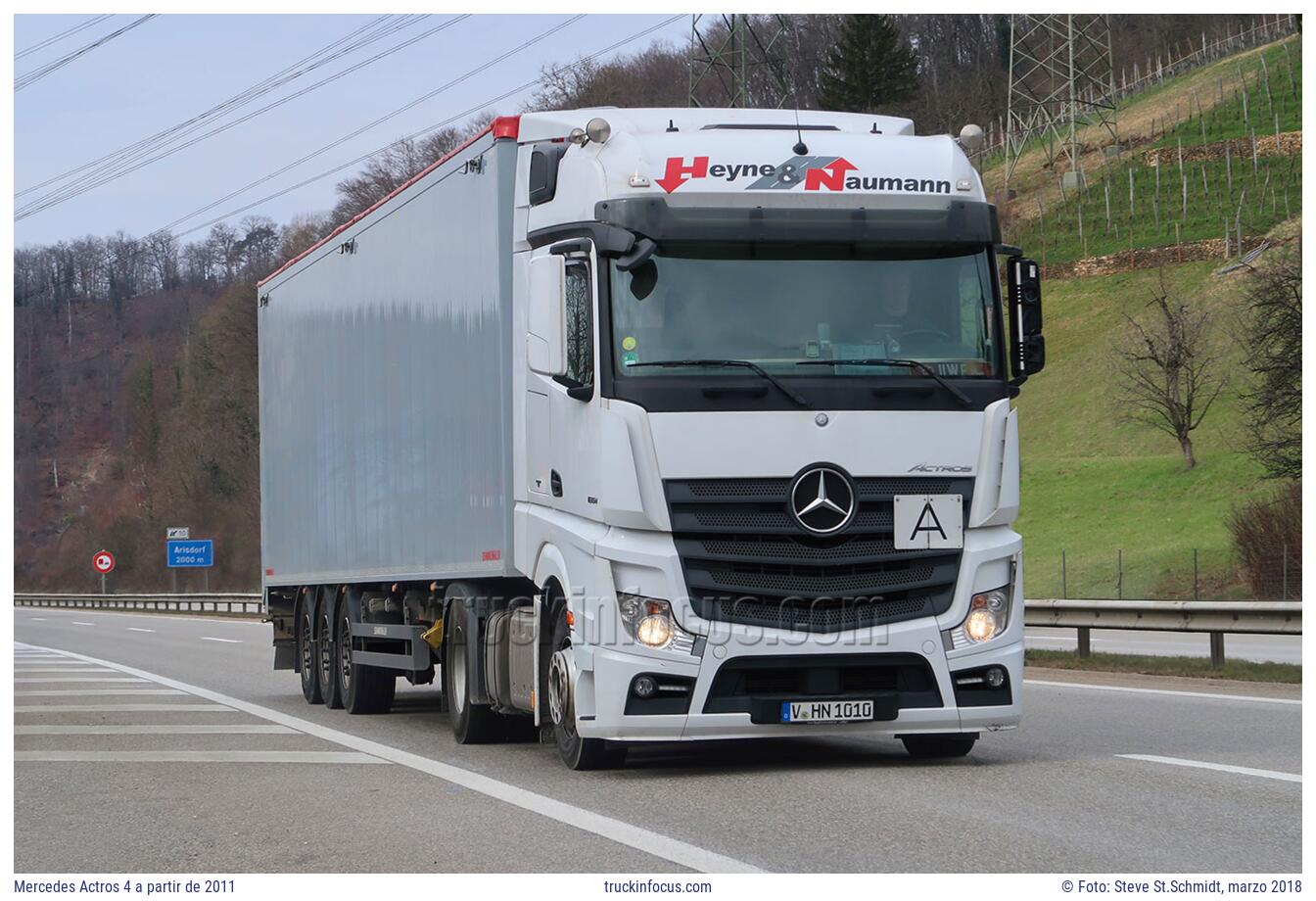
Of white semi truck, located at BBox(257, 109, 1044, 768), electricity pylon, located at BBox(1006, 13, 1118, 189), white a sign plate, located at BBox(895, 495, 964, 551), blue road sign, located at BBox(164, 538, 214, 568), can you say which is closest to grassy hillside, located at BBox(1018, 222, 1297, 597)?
electricity pylon, located at BBox(1006, 13, 1118, 189)

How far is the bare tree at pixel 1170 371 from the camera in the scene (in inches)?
2128

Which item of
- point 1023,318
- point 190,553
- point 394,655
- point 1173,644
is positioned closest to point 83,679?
point 394,655

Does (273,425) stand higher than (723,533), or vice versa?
(273,425)

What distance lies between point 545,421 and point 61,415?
13208cm

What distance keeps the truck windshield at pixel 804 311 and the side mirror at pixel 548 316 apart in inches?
13.3

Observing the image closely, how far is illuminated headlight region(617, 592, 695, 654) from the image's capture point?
10094 millimetres

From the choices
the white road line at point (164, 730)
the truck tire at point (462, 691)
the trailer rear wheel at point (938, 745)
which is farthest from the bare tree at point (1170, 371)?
the trailer rear wheel at point (938, 745)

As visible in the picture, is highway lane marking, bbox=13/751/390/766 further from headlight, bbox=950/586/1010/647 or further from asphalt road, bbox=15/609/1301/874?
headlight, bbox=950/586/1010/647

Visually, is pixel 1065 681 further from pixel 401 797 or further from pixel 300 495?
pixel 401 797

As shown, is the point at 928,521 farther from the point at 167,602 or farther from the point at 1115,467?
the point at 167,602

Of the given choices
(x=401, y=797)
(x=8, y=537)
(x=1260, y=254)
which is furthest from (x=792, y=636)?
(x=1260, y=254)

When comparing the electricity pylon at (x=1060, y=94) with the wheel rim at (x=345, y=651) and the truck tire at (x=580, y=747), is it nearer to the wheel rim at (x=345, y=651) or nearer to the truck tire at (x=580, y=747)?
the wheel rim at (x=345, y=651)

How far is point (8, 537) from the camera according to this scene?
1141 centimetres

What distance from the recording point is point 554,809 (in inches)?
353
